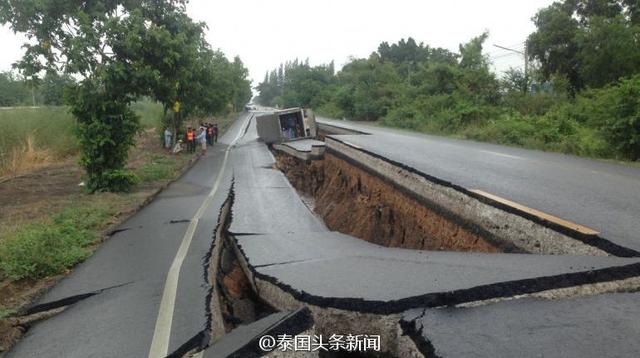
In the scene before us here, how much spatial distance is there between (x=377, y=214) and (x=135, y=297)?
4926 mm

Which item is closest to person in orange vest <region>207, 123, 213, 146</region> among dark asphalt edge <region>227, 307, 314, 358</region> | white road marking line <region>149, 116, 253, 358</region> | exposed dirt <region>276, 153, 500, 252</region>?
exposed dirt <region>276, 153, 500, 252</region>

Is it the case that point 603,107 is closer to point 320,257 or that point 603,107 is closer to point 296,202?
point 296,202

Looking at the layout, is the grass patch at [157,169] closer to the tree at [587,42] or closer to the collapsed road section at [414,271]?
the collapsed road section at [414,271]

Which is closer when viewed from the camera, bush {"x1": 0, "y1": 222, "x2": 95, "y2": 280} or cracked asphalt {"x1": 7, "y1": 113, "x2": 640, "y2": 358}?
cracked asphalt {"x1": 7, "y1": 113, "x2": 640, "y2": 358}

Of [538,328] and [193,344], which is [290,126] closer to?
[193,344]

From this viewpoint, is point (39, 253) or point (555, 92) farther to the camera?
point (555, 92)

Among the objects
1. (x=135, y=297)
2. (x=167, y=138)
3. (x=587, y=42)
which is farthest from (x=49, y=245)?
(x=587, y=42)

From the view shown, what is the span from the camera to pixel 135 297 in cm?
493

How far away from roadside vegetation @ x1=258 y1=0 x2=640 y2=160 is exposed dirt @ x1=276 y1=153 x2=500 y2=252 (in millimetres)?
6711

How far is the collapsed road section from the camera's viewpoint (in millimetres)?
3330

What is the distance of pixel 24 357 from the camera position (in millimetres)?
3947

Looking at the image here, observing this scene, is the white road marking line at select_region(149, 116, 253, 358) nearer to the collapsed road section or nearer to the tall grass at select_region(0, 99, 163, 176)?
the collapsed road section

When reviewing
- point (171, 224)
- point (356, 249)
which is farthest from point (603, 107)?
point (171, 224)

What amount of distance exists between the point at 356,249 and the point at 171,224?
402cm
